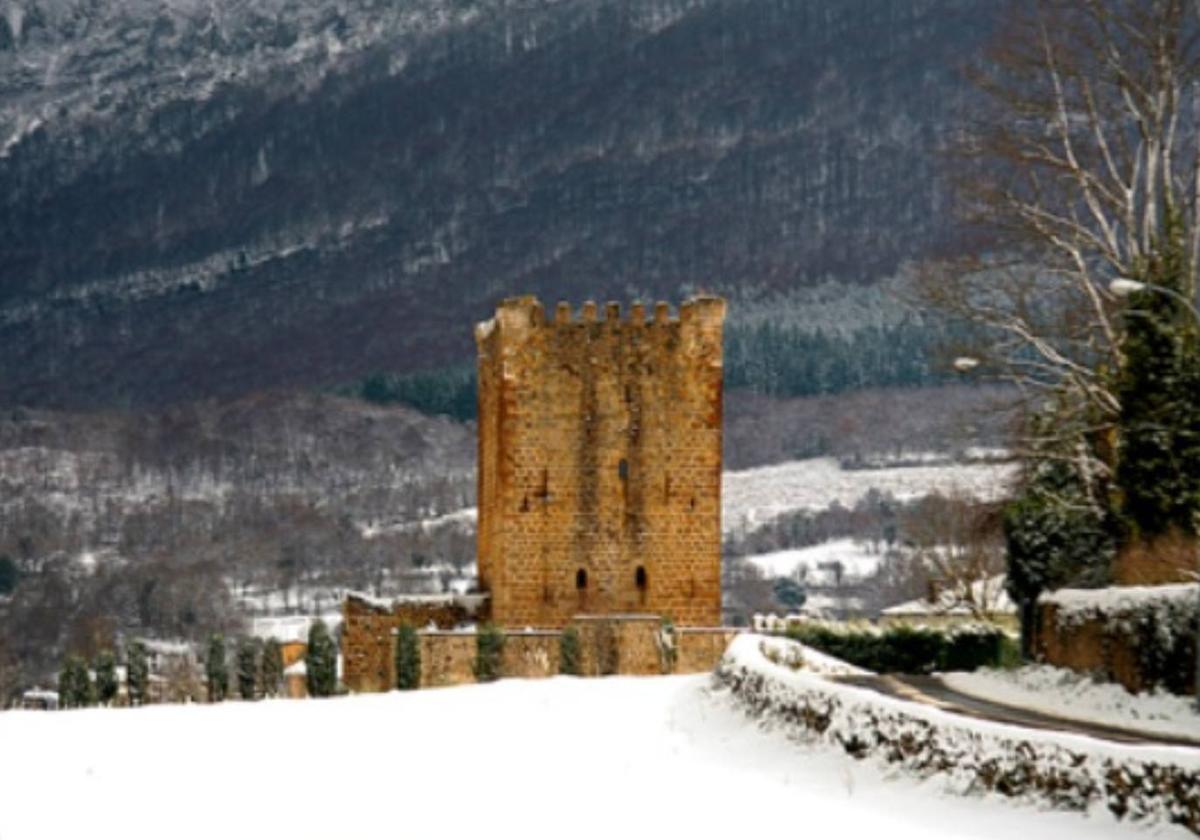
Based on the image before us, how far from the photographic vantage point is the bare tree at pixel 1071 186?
47.9m

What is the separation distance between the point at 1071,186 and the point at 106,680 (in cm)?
3242

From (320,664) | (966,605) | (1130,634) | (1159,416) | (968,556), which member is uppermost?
→ (1159,416)

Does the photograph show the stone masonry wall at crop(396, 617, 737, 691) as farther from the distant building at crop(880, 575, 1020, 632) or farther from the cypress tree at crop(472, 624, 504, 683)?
the distant building at crop(880, 575, 1020, 632)

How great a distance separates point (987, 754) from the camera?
26.3m

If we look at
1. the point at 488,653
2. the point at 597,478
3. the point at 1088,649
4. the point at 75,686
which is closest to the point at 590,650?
the point at 488,653

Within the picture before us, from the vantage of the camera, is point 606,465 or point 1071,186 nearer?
point 1071,186

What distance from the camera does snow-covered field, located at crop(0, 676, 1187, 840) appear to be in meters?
25.7

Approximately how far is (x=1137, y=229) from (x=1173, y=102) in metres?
2.68

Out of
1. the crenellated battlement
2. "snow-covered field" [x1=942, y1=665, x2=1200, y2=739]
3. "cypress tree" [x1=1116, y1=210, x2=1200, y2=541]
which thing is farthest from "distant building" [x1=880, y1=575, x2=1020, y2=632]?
"snow-covered field" [x1=942, y1=665, x2=1200, y2=739]

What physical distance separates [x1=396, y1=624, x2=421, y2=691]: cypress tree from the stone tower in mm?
5064

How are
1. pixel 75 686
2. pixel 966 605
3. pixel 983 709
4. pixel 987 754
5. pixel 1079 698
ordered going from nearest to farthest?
pixel 987 754, pixel 983 709, pixel 1079 698, pixel 75 686, pixel 966 605

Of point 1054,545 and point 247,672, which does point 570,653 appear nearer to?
point 247,672

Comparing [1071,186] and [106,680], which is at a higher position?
[1071,186]

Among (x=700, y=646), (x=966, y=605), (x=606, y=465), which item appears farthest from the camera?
(x=966, y=605)
